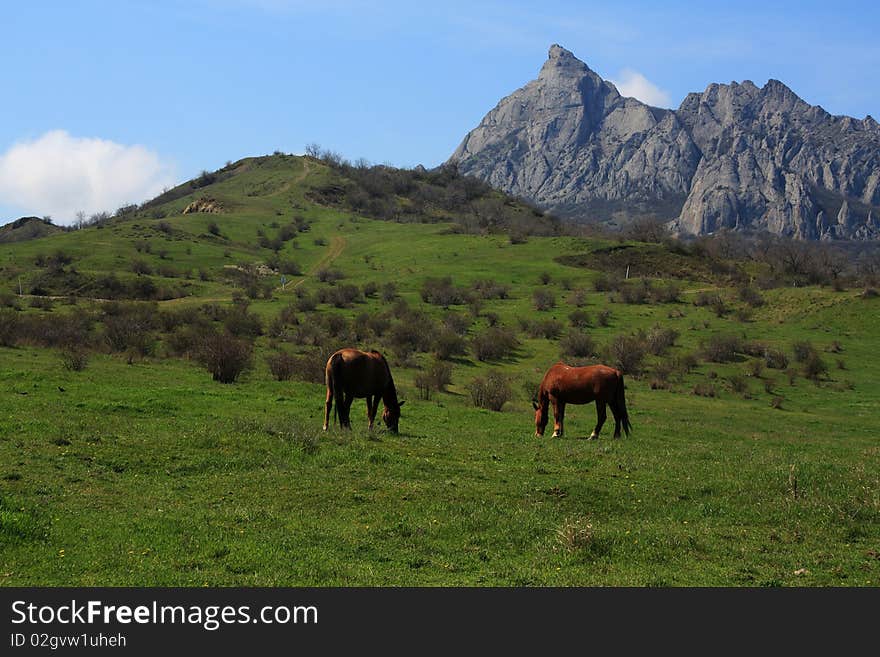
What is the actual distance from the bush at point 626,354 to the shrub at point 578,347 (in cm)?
138

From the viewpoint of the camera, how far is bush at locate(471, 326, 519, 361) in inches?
2183

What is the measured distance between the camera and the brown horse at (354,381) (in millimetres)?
21281

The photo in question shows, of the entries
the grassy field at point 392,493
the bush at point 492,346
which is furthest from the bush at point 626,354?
the grassy field at point 392,493

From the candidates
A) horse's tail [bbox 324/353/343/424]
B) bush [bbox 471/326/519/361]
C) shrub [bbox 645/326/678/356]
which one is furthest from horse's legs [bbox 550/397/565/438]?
shrub [bbox 645/326/678/356]

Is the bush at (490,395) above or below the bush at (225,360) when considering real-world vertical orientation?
below

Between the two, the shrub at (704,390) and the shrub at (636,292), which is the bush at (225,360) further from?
the shrub at (636,292)

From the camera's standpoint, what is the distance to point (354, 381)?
21.5 metres

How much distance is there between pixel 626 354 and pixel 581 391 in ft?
107

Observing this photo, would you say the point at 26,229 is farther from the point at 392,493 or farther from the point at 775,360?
the point at 392,493

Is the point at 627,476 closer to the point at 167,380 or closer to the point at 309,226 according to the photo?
the point at 167,380

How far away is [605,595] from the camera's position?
9.24 metres

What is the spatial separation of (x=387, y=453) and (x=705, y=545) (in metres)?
7.64

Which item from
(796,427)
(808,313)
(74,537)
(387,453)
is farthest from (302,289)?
(74,537)

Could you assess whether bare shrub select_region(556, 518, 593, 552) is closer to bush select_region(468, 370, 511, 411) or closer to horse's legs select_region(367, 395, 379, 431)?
horse's legs select_region(367, 395, 379, 431)
